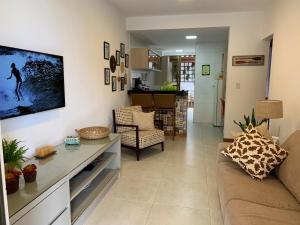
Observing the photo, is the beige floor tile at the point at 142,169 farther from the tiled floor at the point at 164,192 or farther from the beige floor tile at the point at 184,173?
the beige floor tile at the point at 184,173

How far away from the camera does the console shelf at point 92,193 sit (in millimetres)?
2084

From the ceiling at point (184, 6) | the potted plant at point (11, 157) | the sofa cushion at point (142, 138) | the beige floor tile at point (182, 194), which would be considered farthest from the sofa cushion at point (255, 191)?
the ceiling at point (184, 6)

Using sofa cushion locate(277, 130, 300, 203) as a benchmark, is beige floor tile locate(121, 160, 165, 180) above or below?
below

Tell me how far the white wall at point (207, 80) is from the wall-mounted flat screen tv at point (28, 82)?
500cm

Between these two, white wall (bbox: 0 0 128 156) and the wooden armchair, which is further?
the wooden armchair

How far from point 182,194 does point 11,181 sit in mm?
1789

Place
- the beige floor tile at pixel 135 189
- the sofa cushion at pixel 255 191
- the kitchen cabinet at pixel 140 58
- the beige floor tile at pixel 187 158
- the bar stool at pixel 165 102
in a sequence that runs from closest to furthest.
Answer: the sofa cushion at pixel 255 191 → the beige floor tile at pixel 135 189 → the beige floor tile at pixel 187 158 → the bar stool at pixel 165 102 → the kitchen cabinet at pixel 140 58

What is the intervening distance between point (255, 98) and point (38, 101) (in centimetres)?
406

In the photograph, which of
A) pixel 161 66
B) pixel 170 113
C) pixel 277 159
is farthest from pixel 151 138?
pixel 161 66

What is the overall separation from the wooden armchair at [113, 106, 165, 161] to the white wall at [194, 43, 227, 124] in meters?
3.24

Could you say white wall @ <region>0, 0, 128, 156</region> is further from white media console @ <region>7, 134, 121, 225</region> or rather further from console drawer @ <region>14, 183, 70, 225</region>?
console drawer @ <region>14, 183, 70, 225</region>

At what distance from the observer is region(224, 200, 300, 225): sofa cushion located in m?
1.41

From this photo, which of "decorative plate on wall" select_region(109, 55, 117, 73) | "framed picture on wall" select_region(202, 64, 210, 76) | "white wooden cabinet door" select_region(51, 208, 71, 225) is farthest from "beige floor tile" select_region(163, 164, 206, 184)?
"framed picture on wall" select_region(202, 64, 210, 76)

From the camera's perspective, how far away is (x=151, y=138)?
3.84 meters
